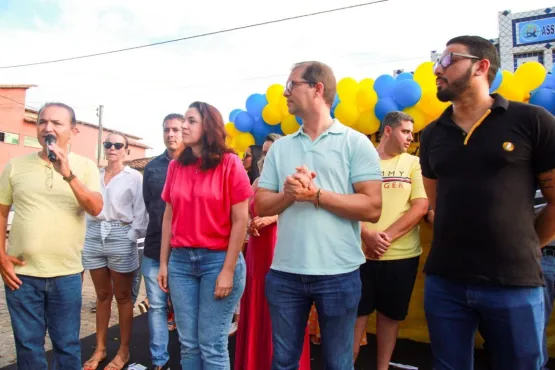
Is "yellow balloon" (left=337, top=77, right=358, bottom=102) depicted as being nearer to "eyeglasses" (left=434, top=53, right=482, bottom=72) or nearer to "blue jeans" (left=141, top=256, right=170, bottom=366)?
"blue jeans" (left=141, top=256, right=170, bottom=366)

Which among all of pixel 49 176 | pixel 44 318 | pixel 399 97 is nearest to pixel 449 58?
pixel 49 176

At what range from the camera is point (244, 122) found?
5676 mm

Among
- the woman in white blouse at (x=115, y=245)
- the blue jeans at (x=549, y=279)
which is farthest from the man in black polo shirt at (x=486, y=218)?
the woman in white blouse at (x=115, y=245)

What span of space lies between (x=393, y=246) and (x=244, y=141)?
335 centimetres

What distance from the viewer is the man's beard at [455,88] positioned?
1.73 m

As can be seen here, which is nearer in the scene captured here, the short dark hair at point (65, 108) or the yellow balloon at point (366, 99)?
the short dark hair at point (65, 108)

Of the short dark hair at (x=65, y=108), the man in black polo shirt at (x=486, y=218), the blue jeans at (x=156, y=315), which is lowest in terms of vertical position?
the blue jeans at (x=156, y=315)

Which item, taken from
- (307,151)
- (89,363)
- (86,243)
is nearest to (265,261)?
(307,151)

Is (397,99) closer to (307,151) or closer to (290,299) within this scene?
(307,151)

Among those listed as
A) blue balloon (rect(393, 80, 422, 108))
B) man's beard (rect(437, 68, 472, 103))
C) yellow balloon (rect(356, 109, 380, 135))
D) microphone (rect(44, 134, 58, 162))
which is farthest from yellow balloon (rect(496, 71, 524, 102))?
microphone (rect(44, 134, 58, 162))

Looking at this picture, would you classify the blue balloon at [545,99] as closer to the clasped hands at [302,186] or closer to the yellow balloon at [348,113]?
the yellow balloon at [348,113]

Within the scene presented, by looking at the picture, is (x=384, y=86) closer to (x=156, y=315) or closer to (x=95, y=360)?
(x=156, y=315)

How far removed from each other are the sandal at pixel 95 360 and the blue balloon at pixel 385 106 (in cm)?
340

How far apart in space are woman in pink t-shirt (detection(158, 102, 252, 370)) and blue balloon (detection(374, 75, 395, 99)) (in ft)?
8.50
